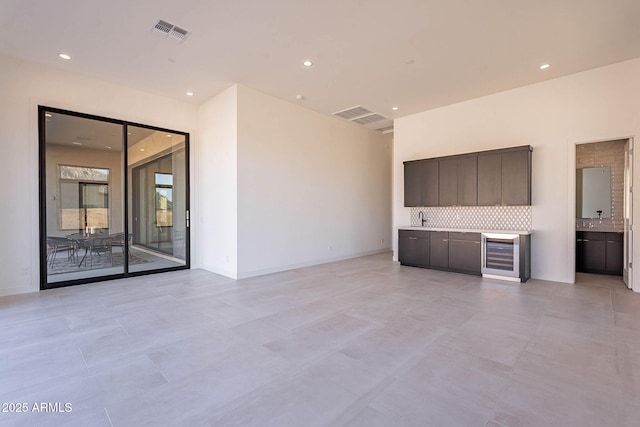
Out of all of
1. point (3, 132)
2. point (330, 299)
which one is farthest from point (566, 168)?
point (3, 132)

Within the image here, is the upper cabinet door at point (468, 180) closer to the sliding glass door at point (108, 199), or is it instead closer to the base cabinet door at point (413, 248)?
the base cabinet door at point (413, 248)

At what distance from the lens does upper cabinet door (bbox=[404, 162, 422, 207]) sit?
6824 millimetres

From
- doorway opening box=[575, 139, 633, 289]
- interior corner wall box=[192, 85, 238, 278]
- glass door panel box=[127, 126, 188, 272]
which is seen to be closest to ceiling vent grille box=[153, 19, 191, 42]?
interior corner wall box=[192, 85, 238, 278]

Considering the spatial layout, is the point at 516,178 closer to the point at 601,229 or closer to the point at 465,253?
the point at 465,253

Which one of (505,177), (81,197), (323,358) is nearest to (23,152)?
(81,197)

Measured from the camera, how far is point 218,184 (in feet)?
19.9

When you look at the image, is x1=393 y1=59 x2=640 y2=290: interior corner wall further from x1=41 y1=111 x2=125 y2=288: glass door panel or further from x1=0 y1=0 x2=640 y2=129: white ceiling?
x1=41 y1=111 x2=125 y2=288: glass door panel

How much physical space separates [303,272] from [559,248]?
4750mm

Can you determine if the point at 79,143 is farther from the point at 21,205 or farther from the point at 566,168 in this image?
the point at 566,168

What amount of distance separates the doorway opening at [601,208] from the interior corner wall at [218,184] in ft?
23.1

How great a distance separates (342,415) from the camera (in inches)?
73.5

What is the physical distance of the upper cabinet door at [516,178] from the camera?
A: 17.6 ft

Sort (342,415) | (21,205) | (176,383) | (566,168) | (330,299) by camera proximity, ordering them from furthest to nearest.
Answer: (566,168)
(21,205)
(330,299)
(176,383)
(342,415)

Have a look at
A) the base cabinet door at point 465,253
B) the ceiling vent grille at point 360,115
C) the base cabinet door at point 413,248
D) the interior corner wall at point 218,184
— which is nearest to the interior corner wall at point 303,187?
the interior corner wall at point 218,184
